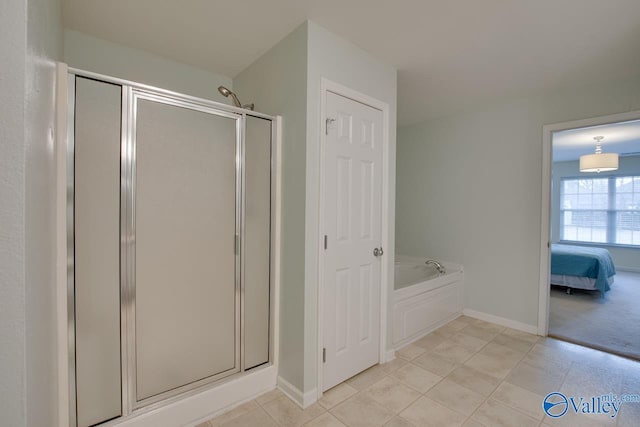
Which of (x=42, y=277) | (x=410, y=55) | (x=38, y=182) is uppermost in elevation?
(x=410, y=55)

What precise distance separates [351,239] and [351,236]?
0.02 meters

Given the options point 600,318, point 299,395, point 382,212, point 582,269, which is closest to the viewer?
point 299,395

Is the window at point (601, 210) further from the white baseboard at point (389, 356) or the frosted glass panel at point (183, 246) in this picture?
the frosted glass panel at point (183, 246)

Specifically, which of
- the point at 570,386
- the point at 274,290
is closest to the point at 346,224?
the point at 274,290

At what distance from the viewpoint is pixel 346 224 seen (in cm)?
212

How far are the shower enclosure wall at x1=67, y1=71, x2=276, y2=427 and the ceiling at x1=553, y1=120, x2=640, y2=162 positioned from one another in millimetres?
4075

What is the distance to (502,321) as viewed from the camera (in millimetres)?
3219

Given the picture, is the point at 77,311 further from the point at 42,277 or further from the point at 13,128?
the point at 13,128

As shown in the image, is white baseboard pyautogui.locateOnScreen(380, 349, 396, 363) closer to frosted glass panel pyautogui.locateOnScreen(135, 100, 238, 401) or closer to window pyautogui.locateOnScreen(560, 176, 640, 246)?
frosted glass panel pyautogui.locateOnScreen(135, 100, 238, 401)

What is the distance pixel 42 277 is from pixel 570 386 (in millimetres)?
3181

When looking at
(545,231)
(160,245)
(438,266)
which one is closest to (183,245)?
(160,245)

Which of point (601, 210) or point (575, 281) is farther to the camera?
point (601, 210)

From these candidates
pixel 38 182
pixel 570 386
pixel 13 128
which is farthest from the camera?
pixel 570 386

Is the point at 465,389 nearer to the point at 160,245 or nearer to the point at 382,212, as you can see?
the point at 382,212
